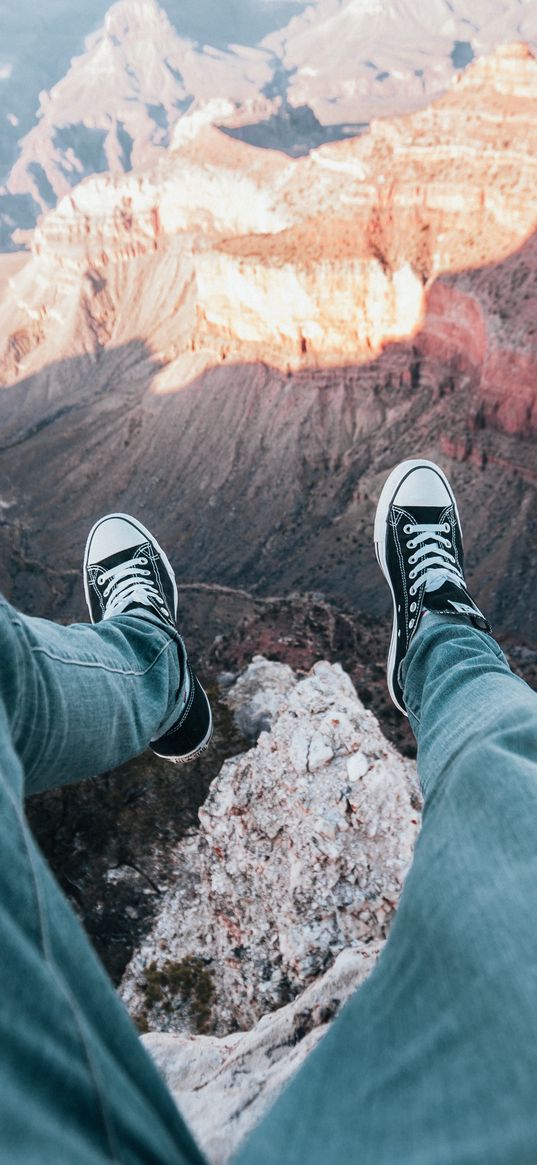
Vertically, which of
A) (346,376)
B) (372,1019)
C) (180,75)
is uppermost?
(180,75)

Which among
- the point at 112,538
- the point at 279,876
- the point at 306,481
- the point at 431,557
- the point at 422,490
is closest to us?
the point at 279,876

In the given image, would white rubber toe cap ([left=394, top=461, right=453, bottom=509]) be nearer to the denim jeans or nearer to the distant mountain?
the denim jeans

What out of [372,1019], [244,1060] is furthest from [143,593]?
[372,1019]

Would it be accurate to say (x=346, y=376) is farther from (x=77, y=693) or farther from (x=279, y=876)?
(x=77, y=693)

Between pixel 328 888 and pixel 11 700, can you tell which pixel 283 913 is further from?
pixel 11 700

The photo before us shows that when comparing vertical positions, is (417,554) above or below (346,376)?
above

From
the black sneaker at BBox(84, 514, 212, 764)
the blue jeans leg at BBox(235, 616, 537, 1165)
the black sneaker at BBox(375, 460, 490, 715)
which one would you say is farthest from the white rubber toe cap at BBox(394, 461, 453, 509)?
the blue jeans leg at BBox(235, 616, 537, 1165)

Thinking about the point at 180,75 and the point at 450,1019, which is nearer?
the point at 450,1019

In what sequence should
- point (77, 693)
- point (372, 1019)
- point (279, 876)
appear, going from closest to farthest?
point (372, 1019) → point (77, 693) → point (279, 876)
